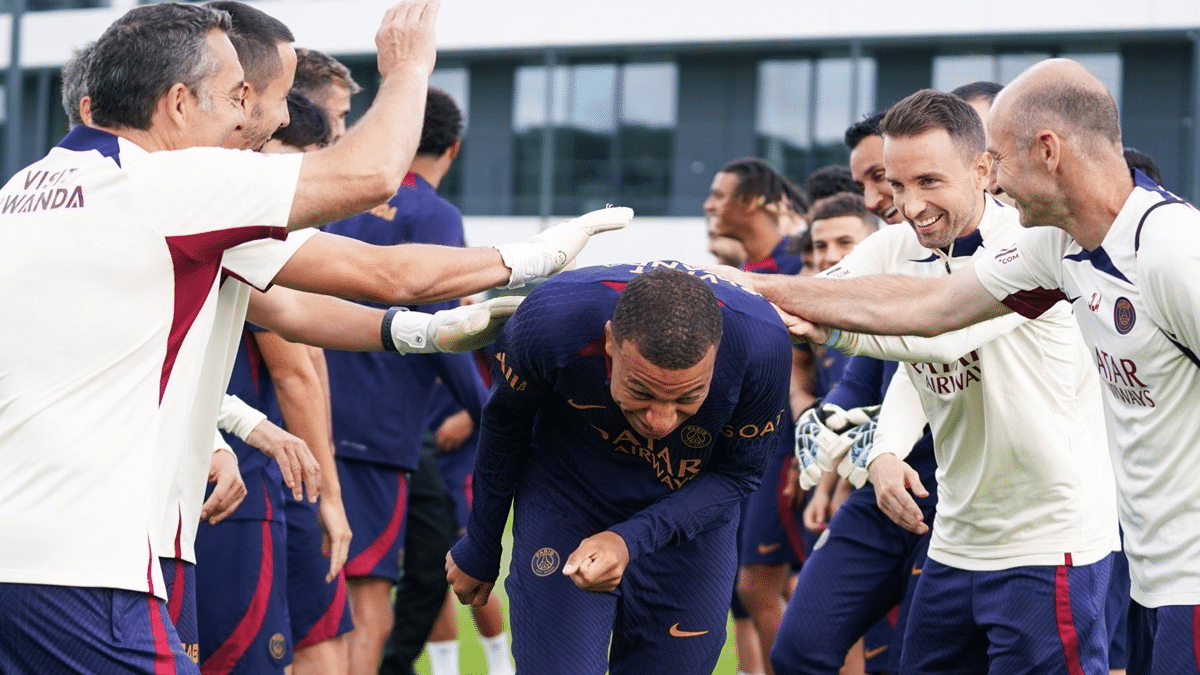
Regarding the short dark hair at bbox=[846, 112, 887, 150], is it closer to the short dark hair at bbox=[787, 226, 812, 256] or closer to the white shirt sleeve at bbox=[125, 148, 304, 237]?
the short dark hair at bbox=[787, 226, 812, 256]

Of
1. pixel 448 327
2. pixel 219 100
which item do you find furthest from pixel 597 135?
pixel 219 100

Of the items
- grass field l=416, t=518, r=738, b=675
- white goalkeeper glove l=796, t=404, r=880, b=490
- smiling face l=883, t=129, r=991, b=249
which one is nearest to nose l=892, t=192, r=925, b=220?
smiling face l=883, t=129, r=991, b=249

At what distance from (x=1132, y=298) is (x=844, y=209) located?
3.10 metres

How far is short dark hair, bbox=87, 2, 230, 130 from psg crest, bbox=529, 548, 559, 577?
156 cm

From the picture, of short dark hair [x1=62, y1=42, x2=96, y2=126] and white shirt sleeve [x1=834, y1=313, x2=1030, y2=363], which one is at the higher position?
short dark hair [x1=62, y1=42, x2=96, y2=126]

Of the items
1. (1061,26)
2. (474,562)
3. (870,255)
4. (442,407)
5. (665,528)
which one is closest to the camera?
(665,528)

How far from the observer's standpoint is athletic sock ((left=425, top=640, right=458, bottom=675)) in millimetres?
6953

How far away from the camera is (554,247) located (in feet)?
11.7

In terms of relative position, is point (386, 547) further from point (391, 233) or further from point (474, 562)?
point (474, 562)

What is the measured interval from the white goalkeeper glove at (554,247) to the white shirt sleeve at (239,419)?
1.02m

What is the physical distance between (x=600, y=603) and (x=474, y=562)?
0.43 m

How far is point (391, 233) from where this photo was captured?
5.68 m

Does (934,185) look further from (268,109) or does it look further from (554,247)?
(268,109)

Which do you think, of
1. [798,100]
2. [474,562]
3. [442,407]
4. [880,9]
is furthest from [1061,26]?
[474,562]
